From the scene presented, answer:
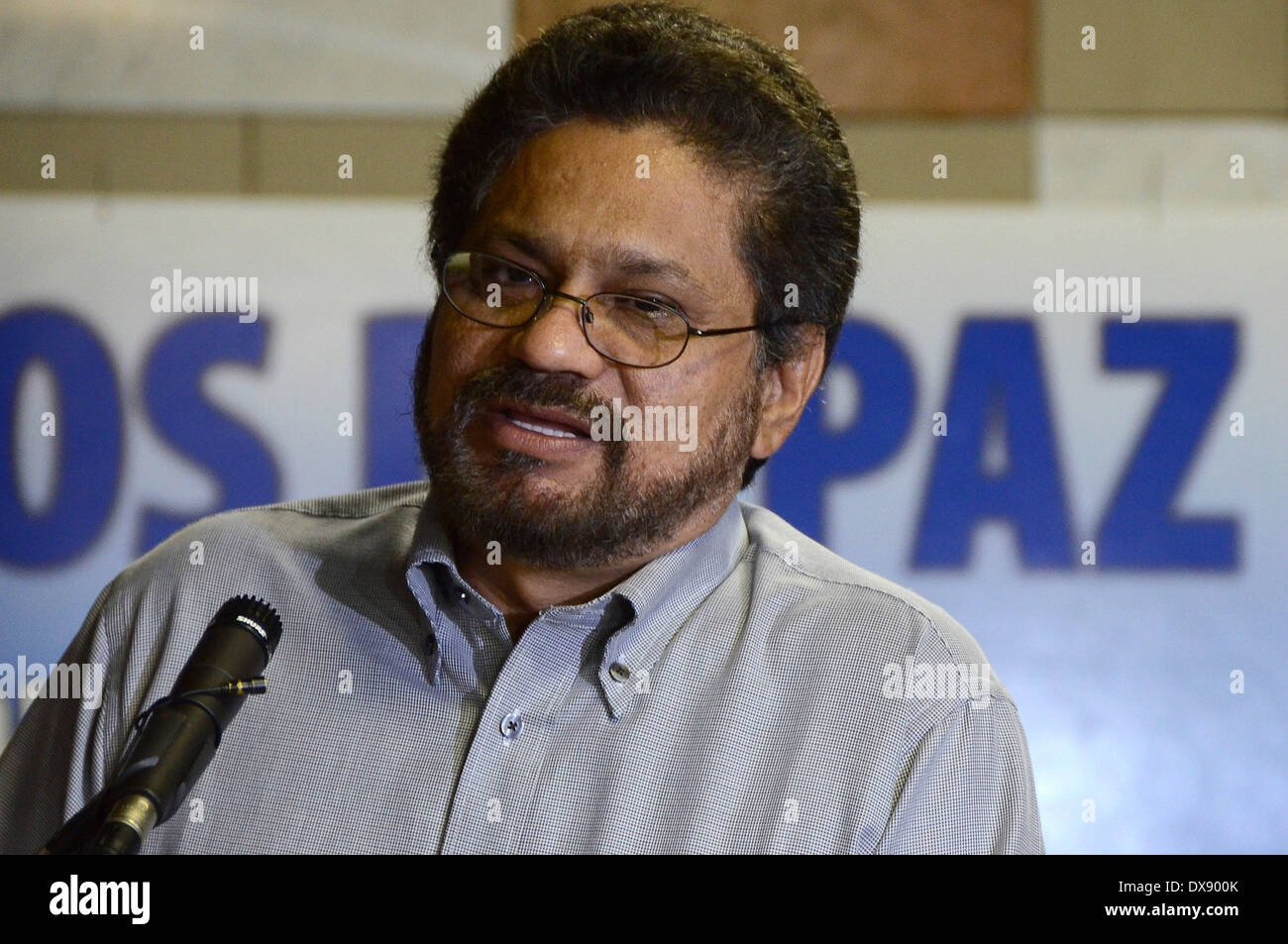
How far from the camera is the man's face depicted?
1.31m

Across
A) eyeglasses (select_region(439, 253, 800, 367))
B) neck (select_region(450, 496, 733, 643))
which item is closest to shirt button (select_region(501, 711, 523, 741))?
neck (select_region(450, 496, 733, 643))

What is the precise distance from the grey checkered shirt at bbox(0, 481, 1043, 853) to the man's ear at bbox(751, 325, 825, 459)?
0.51 ft

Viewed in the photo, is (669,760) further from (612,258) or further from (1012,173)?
(1012,173)

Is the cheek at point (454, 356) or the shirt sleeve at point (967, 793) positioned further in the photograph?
the cheek at point (454, 356)

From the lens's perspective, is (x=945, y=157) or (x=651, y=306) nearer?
(x=651, y=306)

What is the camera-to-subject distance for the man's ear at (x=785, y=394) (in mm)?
1562

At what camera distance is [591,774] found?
1.23 meters

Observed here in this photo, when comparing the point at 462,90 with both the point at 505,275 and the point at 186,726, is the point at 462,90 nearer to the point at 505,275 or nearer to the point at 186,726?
the point at 505,275

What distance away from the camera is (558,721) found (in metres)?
1.27

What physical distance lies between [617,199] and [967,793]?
71 centimetres
